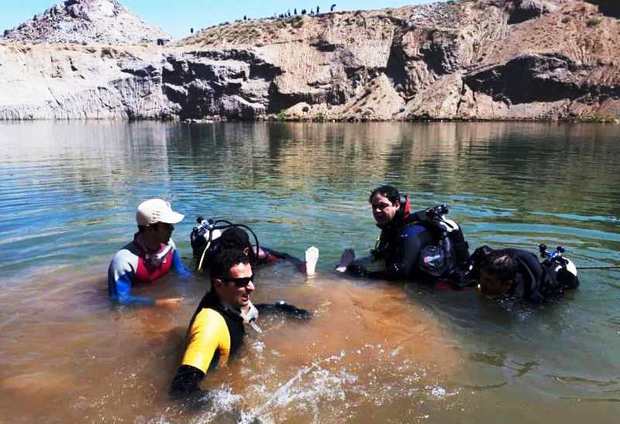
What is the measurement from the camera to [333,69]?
3319 inches

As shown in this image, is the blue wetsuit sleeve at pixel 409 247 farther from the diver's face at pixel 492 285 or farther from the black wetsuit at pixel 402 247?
the diver's face at pixel 492 285

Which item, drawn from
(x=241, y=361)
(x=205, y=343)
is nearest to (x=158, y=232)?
(x=241, y=361)

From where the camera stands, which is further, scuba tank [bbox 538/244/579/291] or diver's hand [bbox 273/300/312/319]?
scuba tank [bbox 538/244/579/291]

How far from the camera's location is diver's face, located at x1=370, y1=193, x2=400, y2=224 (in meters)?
6.98

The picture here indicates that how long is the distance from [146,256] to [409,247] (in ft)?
10.8

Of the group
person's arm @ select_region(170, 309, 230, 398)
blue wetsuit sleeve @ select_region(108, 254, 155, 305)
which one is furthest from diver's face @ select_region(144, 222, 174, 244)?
person's arm @ select_region(170, 309, 230, 398)

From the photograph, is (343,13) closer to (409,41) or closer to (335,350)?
(409,41)

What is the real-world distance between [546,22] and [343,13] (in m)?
32.6

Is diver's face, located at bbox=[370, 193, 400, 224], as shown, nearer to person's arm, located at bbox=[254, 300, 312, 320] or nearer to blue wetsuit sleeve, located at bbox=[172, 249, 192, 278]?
person's arm, located at bbox=[254, 300, 312, 320]

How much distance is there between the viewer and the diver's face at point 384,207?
6.98 metres

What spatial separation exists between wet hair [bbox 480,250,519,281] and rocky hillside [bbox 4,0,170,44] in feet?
552

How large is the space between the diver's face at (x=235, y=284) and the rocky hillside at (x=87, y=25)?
16910 cm

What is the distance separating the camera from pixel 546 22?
7825 centimetres

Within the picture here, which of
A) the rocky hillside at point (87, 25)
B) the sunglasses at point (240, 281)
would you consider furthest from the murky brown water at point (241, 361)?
the rocky hillside at point (87, 25)
